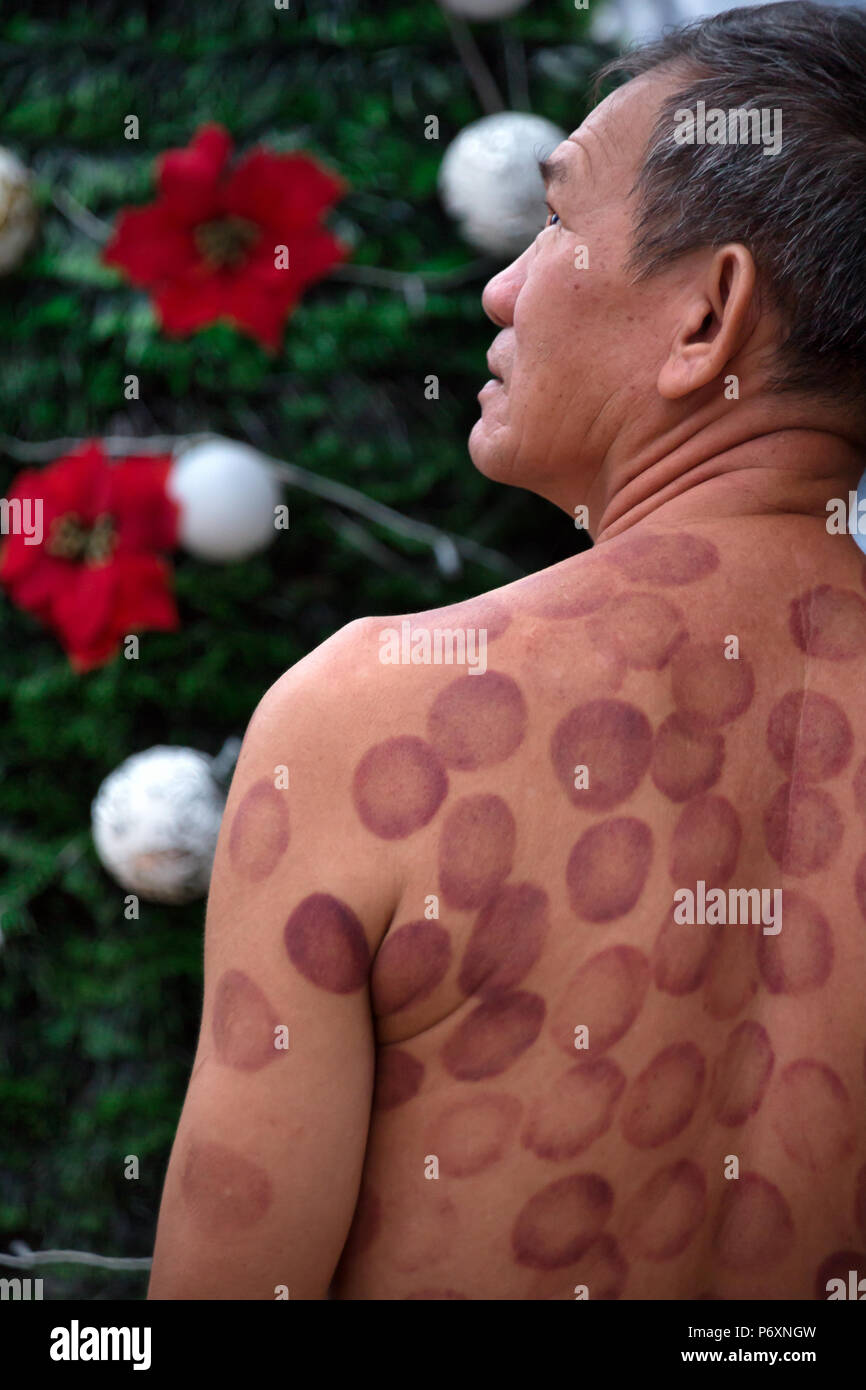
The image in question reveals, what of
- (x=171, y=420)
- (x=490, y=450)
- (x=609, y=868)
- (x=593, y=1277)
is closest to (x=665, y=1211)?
(x=593, y=1277)

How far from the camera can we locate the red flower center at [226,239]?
1.89 meters

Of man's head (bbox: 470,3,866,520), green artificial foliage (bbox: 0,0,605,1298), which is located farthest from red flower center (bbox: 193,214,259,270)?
man's head (bbox: 470,3,866,520)

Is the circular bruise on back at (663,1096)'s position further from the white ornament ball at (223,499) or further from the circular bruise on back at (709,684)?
the white ornament ball at (223,499)

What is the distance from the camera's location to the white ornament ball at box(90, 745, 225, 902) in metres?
1.77

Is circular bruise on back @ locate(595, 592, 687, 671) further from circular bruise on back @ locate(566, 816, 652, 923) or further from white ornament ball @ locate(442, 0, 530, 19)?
white ornament ball @ locate(442, 0, 530, 19)

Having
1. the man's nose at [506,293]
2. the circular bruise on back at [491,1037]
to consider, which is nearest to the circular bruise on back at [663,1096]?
the circular bruise on back at [491,1037]

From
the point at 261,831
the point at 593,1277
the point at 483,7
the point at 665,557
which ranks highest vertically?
the point at 483,7

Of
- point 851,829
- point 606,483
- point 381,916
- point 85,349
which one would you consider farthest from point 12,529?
point 851,829

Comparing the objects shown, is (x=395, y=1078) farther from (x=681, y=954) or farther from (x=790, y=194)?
(x=790, y=194)

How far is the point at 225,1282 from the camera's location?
3.20ft

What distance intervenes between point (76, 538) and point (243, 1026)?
1114 millimetres

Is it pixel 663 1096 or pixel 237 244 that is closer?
pixel 663 1096

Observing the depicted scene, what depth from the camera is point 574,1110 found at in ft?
3.29

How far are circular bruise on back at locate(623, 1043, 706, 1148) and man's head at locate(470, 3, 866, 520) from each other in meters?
0.51
